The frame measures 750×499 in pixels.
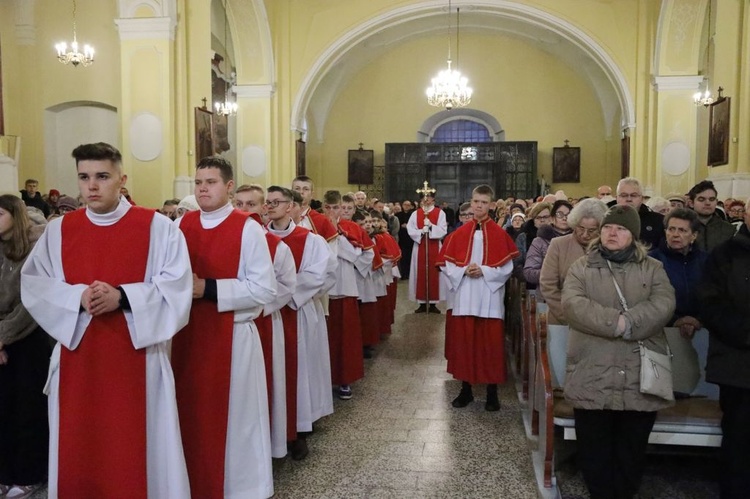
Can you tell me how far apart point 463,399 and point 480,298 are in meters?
0.92

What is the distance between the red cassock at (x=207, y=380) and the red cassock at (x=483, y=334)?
2.61m

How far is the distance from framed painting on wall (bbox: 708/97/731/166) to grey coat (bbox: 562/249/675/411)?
7720mm

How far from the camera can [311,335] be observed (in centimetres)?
489

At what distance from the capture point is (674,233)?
4.25 m

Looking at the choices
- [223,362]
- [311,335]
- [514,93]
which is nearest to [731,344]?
[223,362]

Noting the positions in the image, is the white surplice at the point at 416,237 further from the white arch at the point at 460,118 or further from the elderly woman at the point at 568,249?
the white arch at the point at 460,118

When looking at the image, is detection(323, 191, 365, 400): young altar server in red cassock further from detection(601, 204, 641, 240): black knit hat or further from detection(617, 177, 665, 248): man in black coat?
detection(601, 204, 641, 240): black knit hat

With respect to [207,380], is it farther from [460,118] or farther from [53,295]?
[460,118]

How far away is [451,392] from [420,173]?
1496 centimetres

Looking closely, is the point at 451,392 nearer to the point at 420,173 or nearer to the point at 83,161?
the point at 83,161

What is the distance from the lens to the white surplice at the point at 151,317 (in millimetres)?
2930

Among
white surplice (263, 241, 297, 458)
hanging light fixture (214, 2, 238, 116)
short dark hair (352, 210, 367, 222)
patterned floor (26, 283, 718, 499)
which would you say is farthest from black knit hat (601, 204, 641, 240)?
hanging light fixture (214, 2, 238, 116)

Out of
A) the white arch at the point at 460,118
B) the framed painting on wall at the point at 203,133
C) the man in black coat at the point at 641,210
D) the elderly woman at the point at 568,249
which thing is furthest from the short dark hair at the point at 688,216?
the white arch at the point at 460,118

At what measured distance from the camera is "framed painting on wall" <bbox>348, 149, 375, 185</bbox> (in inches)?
842
